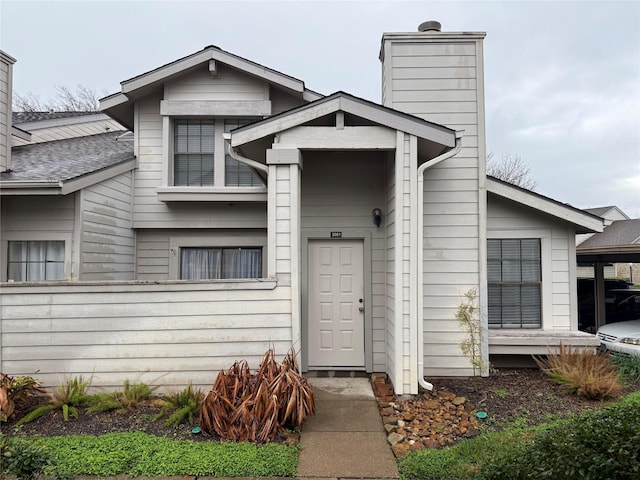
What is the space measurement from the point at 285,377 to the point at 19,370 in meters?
3.50

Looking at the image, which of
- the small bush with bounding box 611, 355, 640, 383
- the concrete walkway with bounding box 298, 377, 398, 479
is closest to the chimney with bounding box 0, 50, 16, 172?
the concrete walkway with bounding box 298, 377, 398, 479

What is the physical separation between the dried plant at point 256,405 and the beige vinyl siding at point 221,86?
5198 mm

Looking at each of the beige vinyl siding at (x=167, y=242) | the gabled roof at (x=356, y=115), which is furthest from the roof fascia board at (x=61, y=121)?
the gabled roof at (x=356, y=115)

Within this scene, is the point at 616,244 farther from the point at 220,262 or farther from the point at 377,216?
the point at 220,262

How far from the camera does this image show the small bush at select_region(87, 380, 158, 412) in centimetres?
443

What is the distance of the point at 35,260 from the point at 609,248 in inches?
434

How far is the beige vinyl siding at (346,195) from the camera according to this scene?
6.07 metres

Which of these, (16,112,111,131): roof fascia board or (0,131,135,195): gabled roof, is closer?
(0,131,135,195): gabled roof

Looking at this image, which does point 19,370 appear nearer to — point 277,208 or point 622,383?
point 277,208

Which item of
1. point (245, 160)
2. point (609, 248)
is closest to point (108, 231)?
point (245, 160)

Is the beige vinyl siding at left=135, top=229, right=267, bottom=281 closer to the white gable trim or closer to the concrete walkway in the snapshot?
the white gable trim

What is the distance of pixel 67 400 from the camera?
4469 millimetres

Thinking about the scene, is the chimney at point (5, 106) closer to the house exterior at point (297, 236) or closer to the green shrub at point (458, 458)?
the house exterior at point (297, 236)

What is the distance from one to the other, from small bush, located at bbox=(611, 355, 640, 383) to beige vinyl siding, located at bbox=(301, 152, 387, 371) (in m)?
3.80
